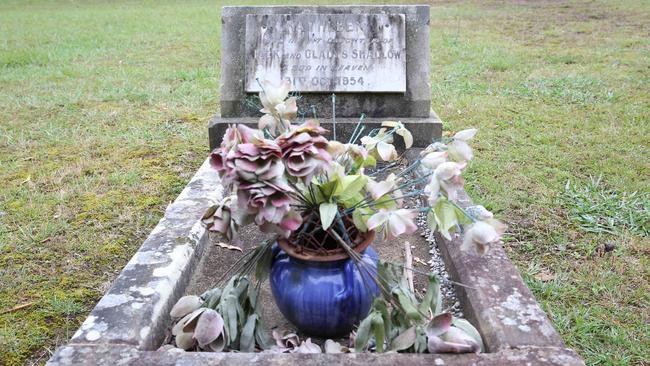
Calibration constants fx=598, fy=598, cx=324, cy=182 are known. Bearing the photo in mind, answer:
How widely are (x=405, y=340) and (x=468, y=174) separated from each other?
2258mm

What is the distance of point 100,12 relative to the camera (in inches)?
489

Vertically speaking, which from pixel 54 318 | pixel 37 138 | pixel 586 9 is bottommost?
pixel 54 318

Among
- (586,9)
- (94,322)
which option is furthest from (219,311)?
(586,9)

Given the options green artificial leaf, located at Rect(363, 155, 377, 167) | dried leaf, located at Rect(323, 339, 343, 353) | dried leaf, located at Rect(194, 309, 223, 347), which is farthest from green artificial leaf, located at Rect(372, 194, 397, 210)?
dried leaf, located at Rect(194, 309, 223, 347)

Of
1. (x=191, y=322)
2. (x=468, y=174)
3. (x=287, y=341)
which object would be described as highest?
(x=191, y=322)

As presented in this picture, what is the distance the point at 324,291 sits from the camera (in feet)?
5.16

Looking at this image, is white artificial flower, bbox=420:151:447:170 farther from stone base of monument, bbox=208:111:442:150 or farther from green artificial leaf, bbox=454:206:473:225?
stone base of monument, bbox=208:111:442:150

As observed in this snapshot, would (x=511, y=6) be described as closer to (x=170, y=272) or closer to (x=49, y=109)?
(x=49, y=109)

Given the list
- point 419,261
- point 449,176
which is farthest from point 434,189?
point 419,261

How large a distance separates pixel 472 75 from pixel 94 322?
514cm

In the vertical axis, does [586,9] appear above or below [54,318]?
above

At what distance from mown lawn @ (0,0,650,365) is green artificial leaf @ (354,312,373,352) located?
1014 millimetres

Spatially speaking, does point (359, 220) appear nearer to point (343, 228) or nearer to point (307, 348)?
point (343, 228)

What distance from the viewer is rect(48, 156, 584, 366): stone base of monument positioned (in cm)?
142
